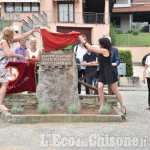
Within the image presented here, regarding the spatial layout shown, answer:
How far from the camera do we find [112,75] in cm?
750

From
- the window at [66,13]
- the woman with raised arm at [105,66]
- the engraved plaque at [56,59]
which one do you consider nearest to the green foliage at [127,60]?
the woman with raised arm at [105,66]

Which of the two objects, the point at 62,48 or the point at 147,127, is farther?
the point at 62,48

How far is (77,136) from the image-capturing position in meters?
5.81

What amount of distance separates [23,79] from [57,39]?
4.74 feet

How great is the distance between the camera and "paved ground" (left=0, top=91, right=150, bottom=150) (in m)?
5.23

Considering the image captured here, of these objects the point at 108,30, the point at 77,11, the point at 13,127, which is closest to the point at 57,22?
the point at 77,11

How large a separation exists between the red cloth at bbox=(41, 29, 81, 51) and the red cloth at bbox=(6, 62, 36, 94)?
2.67 ft

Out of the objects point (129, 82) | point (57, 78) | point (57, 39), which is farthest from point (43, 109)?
point (129, 82)

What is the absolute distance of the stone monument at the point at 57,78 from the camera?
301 inches

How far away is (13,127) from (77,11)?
79.9 ft

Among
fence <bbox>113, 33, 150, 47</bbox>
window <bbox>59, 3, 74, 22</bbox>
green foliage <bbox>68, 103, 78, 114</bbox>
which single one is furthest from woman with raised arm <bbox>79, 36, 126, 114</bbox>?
window <bbox>59, 3, 74, 22</bbox>

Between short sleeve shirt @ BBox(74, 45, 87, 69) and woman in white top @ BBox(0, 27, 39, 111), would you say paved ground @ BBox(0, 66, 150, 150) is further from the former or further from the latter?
short sleeve shirt @ BBox(74, 45, 87, 69)

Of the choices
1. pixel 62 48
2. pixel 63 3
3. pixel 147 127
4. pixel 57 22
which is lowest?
pixel 147 127

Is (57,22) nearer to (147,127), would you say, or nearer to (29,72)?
(29,72)
